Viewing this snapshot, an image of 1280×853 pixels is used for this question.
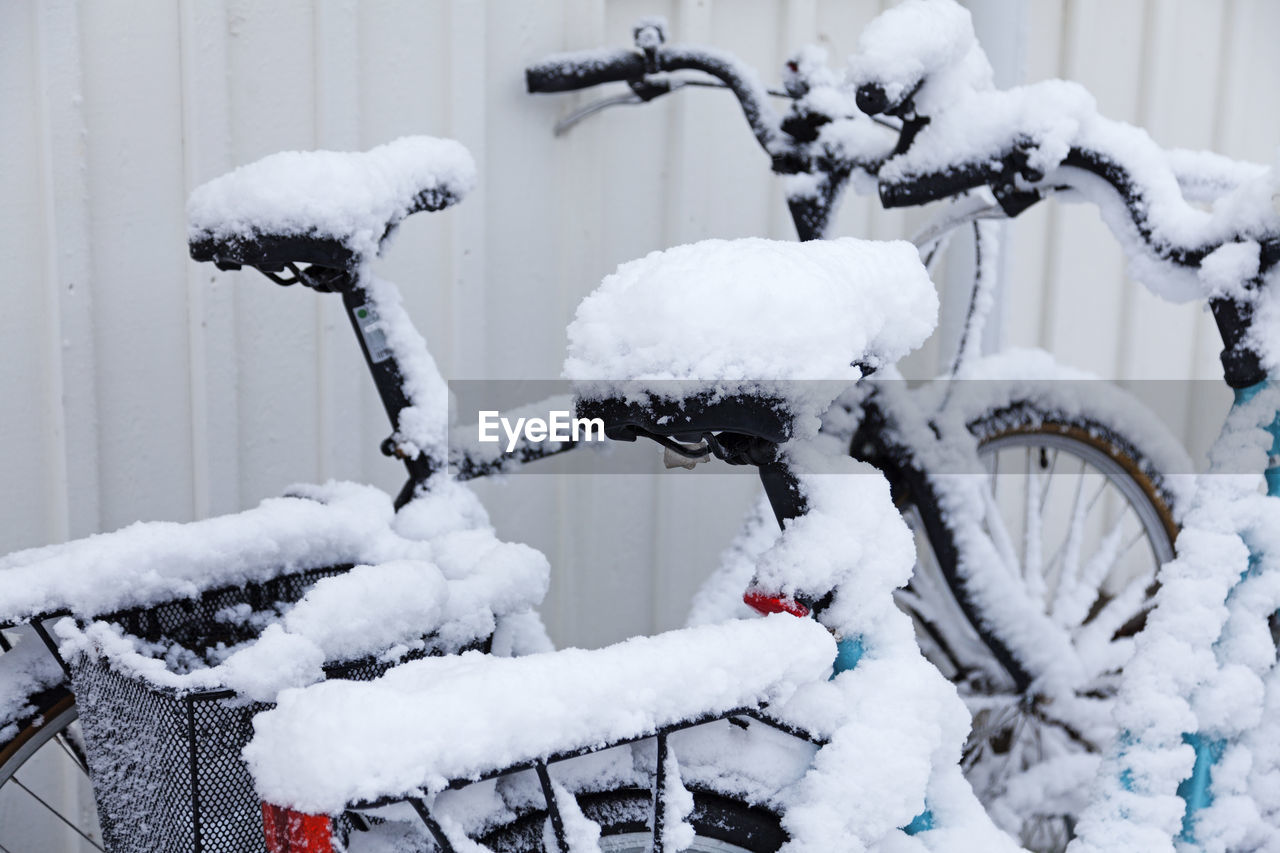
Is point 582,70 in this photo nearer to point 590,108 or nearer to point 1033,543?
point 590,108

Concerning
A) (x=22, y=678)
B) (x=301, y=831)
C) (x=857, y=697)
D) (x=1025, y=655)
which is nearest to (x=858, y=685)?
(x=857, y=697)

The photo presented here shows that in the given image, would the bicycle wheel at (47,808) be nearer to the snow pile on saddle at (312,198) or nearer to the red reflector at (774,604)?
the snow pile on saddle at (312,198)

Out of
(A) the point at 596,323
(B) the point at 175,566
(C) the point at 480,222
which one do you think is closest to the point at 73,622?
(B) the point at 175,566

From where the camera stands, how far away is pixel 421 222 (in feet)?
6.81

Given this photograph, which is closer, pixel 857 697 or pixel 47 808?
pixel 857 697

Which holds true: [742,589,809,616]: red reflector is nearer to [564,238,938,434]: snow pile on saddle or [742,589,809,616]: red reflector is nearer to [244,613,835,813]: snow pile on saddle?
[244,613,835,813]: snow pile on saddle

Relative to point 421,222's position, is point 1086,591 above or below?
below

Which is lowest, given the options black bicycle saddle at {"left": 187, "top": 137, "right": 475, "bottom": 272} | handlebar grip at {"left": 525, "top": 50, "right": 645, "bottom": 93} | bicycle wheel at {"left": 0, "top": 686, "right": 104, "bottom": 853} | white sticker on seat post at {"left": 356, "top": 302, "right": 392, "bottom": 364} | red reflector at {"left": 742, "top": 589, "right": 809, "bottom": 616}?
bicycle wheel at {"left": 0, "top": 686, "right": 104, "bottom": 853}

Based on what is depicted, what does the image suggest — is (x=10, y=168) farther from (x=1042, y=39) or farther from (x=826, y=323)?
(x=1042, y=39)

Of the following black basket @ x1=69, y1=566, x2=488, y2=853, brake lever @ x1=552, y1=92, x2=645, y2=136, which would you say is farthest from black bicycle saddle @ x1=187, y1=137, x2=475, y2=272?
brake lever @ x1=552, y1=92, x2=645, y2=136

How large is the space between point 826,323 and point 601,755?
38 cm

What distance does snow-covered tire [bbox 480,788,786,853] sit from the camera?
92 cm

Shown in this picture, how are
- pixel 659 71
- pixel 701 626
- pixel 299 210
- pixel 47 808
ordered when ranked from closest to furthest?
pixel 701 626, pixel 299 210, pixel 47 808, pixel 659 71

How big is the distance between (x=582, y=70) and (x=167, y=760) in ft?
4.36
